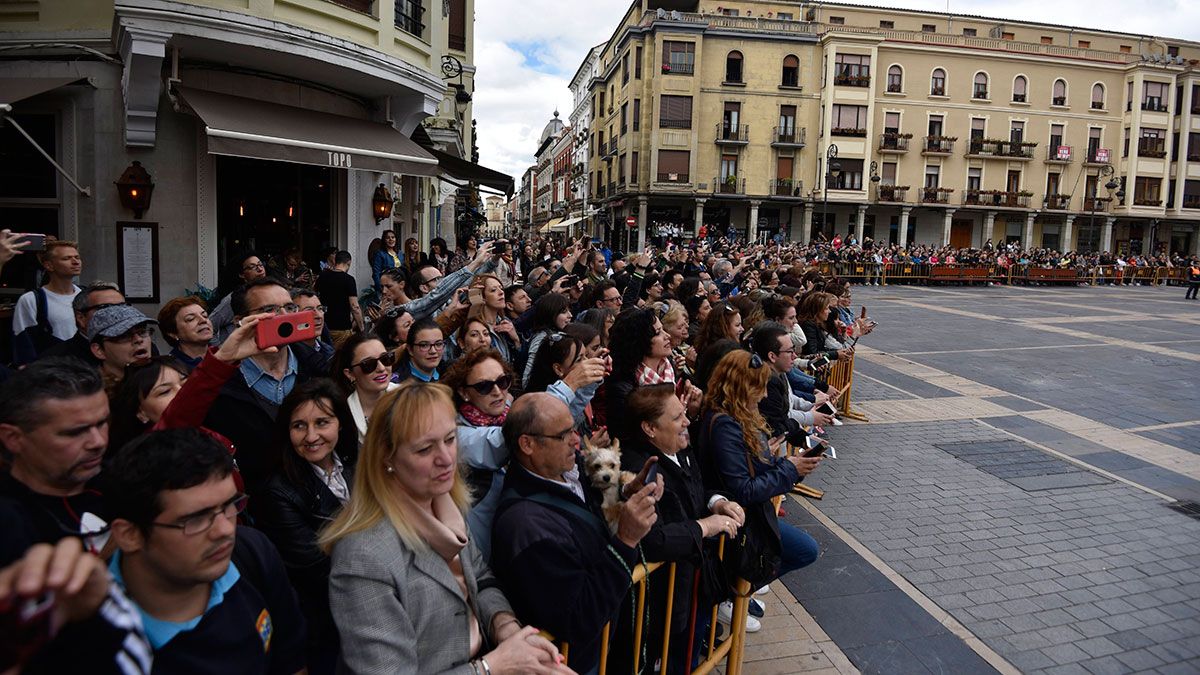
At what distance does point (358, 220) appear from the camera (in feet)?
37.5

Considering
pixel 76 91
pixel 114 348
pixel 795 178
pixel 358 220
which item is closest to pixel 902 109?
pixel 795 178

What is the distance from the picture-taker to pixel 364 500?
7.67 ft

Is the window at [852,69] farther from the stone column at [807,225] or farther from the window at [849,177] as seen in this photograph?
the stone column at [807,225]

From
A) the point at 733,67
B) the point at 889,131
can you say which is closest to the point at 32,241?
the point at 733,67

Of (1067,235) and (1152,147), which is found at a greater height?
(1152,147)

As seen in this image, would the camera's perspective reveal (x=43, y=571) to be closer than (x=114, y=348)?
Yes

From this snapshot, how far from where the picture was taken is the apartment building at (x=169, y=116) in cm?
805

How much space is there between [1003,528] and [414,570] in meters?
5.57

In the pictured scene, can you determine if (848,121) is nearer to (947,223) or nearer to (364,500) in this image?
(947,223)

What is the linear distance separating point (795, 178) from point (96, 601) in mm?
48048

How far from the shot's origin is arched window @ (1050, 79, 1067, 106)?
153 feet

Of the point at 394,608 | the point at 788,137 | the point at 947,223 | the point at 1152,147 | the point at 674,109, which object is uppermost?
the point at 674,109

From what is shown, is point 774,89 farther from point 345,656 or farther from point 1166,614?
point 345,656

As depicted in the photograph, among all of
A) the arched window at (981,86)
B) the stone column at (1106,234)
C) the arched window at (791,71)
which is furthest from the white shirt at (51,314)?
the stone column at (1106,234)
